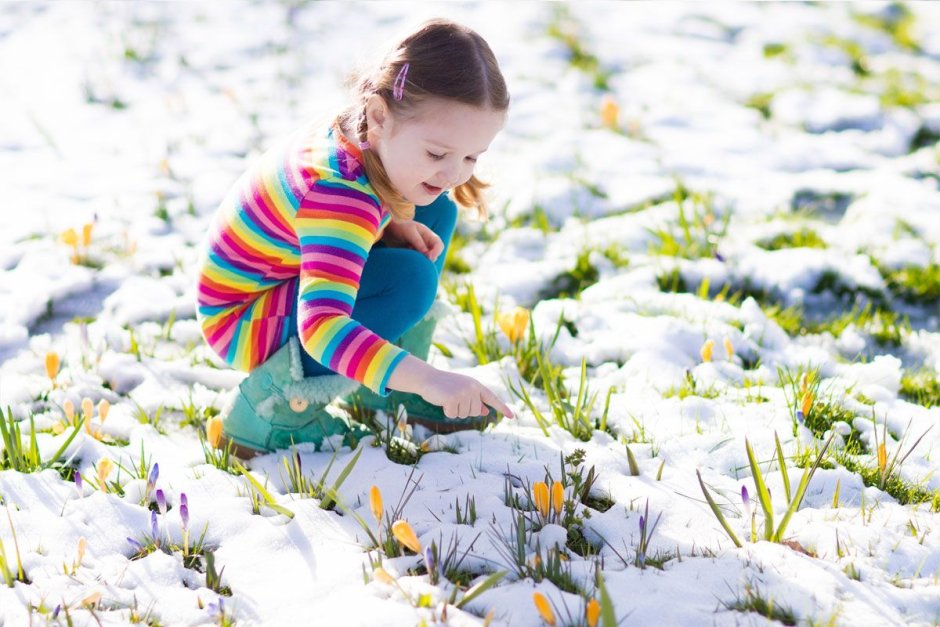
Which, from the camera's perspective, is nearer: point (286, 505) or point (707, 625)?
point (707, 625)

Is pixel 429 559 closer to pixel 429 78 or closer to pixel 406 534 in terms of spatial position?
pixel 406 534

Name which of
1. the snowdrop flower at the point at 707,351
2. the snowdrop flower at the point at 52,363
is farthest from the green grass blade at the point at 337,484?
the snowdrop flower at the point at 707,351

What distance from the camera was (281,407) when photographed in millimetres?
2529

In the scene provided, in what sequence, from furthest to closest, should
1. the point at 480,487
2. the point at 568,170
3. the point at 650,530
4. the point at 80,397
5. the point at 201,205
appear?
the point at 568,170 < the point at 201,205 < the point at 80,397 < the point at 480,487 < the point at 650,530

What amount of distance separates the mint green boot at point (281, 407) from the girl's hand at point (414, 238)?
48 centimetres

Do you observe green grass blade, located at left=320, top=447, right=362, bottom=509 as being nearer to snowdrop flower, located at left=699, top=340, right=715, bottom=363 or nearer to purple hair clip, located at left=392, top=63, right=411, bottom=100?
purple hair clip, located at left=392, top=63, right=411, bottom=100

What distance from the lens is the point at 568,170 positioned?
4.57 m

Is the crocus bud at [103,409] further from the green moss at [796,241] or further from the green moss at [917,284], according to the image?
the green moss at [917,284]

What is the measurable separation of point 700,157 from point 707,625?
129 inches

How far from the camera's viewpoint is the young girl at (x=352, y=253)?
2186mm

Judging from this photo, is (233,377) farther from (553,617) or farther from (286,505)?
(553,617)

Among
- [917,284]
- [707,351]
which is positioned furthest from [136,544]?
[917,284]

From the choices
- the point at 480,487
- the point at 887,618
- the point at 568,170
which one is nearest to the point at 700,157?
the point at 568,170

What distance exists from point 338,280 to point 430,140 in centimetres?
42
